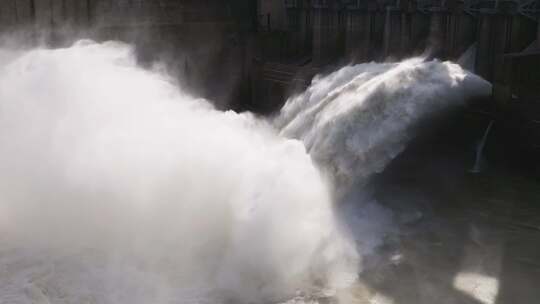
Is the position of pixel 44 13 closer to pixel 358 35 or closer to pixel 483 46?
pixel 358 35

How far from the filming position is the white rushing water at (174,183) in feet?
40.3

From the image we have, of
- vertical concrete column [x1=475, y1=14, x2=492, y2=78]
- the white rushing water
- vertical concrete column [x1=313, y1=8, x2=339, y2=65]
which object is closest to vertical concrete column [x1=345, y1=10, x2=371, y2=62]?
vertical concrete column [x1=313, y1=8, x2=339, y2=65]

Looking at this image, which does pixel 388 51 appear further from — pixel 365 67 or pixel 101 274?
pixel 101 274

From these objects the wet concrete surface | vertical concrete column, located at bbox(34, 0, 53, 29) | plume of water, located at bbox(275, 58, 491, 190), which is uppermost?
vertical concrete column, located at bbox(34, 0, 53, 29)

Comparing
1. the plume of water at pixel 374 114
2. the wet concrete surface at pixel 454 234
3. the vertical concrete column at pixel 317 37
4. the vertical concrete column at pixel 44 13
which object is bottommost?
the wet concrete surface at pixel 454 234

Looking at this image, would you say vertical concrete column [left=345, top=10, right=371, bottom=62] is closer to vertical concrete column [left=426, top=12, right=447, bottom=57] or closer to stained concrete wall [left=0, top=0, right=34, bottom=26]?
vertical concrete column [left=426, top=12, right=447, bottom=57]

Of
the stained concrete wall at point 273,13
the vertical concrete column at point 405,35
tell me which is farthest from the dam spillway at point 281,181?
the stained concrete wall at point 273,13

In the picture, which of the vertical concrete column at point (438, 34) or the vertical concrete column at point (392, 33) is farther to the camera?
the vertical concrete column at point (392, 33)

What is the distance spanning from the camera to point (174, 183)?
47.9 ft

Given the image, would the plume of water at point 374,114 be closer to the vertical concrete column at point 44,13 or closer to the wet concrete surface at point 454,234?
the wet concrete surface at point 454,234

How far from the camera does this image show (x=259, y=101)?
29.7 m

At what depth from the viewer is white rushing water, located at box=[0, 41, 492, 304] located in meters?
12.3

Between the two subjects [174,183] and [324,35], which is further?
[324,35]

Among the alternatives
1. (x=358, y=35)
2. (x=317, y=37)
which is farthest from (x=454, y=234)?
(x=317, y=37)
